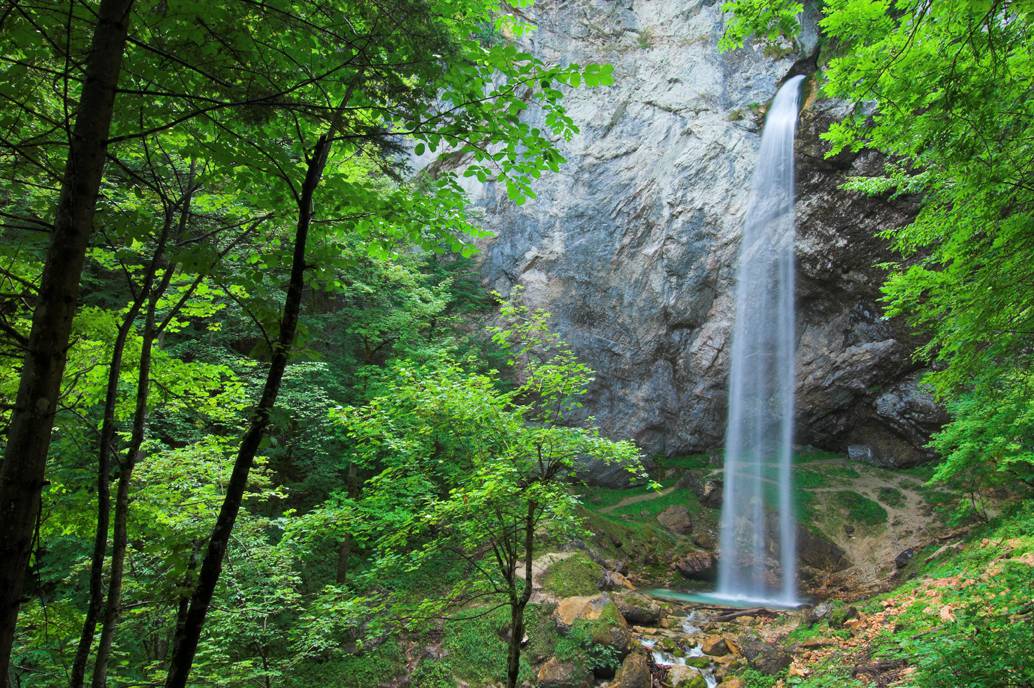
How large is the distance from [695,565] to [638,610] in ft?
17.2

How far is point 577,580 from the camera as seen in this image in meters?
8.96

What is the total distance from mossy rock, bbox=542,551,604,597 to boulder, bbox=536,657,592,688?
1.53 m

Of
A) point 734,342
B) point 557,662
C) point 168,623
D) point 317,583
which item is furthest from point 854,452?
point 168,623

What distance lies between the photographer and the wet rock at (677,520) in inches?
596

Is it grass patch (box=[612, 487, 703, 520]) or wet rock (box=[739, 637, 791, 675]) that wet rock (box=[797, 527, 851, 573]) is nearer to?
grass patch (box=[612, 487, 703, 520])

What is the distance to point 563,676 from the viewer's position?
22.6 feet

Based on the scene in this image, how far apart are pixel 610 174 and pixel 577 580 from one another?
14209 mm

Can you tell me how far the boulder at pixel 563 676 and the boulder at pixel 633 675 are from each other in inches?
14.9

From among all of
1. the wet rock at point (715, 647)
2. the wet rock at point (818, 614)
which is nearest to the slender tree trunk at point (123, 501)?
the wet rock at point (715, 647)

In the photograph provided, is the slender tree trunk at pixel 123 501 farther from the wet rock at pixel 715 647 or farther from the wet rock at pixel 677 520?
the wet rock at pixel 677 520

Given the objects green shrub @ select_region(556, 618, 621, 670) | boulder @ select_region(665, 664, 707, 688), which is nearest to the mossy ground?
boulder @ select_region(665, 664, 707, 688)

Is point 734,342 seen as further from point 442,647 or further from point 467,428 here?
point 467,428

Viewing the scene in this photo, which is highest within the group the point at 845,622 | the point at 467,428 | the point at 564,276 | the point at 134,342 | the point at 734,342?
the point at 564,276

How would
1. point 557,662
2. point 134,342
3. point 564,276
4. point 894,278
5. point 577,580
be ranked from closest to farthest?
point 134,342, point 894,278, point 557,662, point 577,580, point 564,276
